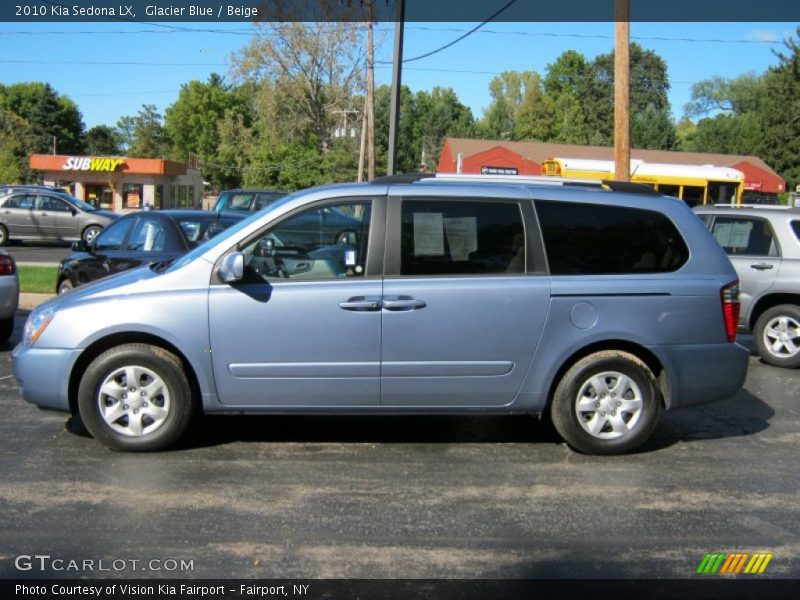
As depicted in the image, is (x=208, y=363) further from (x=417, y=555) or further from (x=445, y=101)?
(x=445, y=101)

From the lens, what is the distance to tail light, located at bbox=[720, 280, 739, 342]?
18.3 feet

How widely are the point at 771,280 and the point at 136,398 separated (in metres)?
7.15

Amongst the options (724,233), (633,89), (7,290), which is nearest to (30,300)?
(7,290)

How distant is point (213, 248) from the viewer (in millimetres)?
5398

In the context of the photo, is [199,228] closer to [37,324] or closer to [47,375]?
[37,324]

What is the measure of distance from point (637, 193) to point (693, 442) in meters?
1.96

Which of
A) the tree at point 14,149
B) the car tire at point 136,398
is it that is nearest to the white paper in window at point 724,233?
the car tire at point 136,398

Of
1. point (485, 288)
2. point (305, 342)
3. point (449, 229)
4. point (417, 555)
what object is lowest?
point (417, 555)

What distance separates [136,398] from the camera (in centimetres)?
532

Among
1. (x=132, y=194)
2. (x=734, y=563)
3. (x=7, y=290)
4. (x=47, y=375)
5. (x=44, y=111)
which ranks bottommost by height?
(x=734, y=563)

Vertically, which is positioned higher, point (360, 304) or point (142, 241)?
point (142, 241)

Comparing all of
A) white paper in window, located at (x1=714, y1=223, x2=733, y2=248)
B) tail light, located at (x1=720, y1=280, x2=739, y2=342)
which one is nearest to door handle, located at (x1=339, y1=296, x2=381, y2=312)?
tail light, located at (x1=720, y1=280, x2=739, y2=342)
